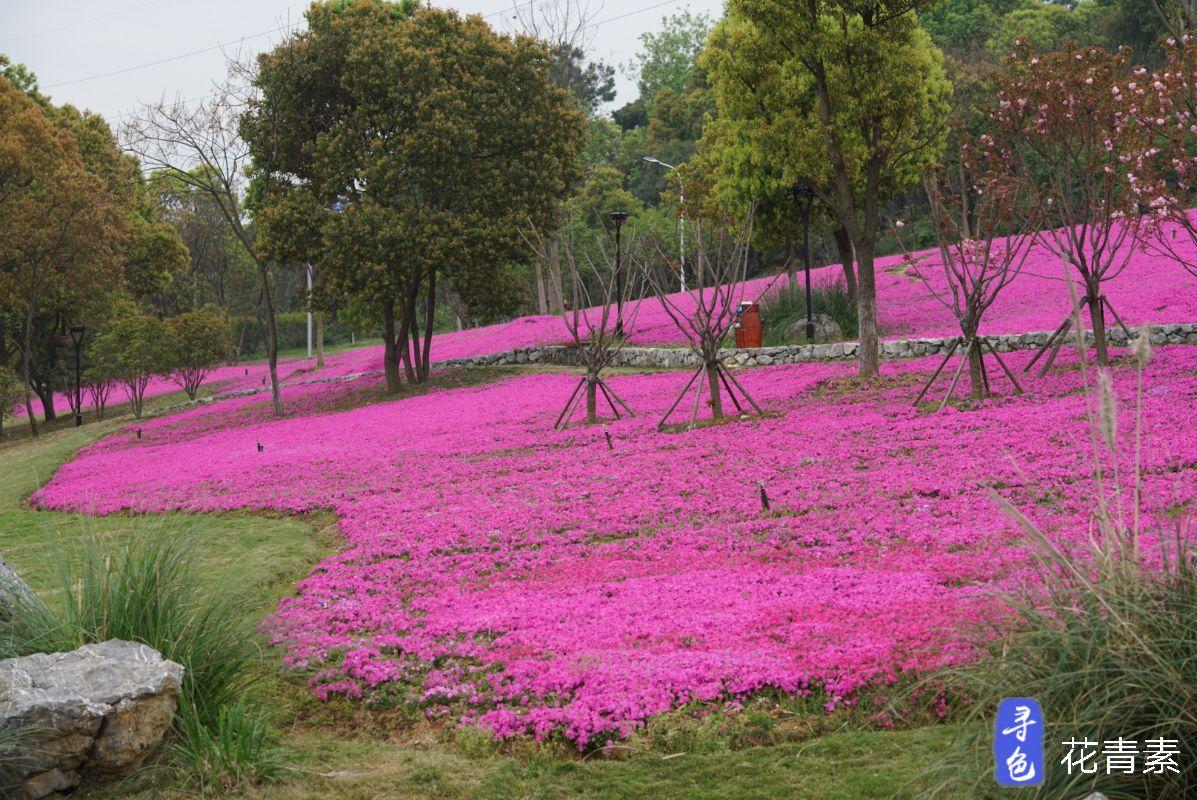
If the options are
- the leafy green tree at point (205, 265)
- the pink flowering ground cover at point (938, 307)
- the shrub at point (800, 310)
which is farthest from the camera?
the leafy green tree at point (205, 265)

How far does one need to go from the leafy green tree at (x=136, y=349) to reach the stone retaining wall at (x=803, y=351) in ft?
36.7

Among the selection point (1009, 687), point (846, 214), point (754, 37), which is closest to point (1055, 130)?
point (846, 214)

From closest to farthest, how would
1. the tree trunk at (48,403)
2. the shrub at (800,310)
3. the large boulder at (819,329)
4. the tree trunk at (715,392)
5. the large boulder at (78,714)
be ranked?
the large boulder at (78,714) → the tree trunk at (715,392) → the large boulder at (819,329) → the shrub at (800,310) → the tree trunk at (48,403)

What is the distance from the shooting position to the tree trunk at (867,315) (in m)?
20.0

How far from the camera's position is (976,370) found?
16.1 meters

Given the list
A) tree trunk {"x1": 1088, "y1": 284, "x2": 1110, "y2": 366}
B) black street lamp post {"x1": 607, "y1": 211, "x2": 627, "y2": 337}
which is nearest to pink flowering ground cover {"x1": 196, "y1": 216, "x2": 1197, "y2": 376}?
black street lamp post {"x1": 607, "y1": 211, "x2": 627, "y2": 337}

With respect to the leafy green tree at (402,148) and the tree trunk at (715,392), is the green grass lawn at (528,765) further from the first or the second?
the leafy green tree at (402,148)

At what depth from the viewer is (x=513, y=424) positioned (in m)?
21.0

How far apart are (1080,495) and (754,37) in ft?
48.1

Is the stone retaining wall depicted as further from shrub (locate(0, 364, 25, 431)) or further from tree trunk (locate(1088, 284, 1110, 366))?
shrub (locate(0, 364, 25, 431))

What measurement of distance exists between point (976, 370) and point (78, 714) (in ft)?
45.4

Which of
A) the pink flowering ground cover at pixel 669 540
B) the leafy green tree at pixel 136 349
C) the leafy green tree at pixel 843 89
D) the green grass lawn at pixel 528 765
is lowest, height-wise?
the green grass lawn at pixel 528 765

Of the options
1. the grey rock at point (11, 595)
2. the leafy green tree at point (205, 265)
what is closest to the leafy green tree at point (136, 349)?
the leafy green tree at point (205, 265)

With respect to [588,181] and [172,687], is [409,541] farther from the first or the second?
[588,181]
